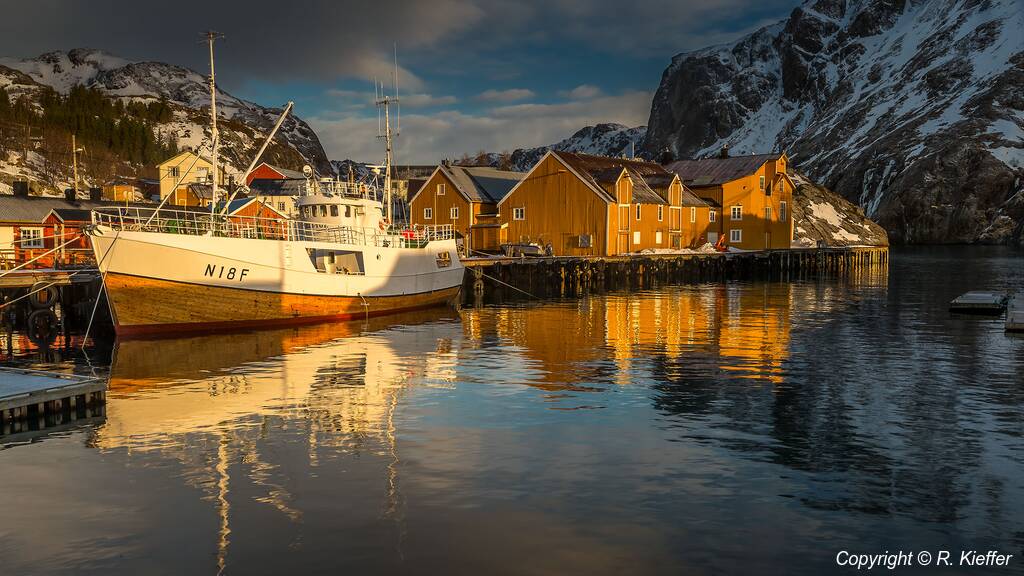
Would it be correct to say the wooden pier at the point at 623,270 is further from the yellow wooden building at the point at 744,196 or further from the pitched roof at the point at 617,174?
the pitched roof at the point at 617,174

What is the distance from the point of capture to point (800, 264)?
301 ft

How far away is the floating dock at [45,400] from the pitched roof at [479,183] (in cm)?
5973

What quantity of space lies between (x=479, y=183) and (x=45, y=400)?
65763 millimetres

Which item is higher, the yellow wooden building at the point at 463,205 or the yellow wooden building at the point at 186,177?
the yellow wooden building at the point at 186,177

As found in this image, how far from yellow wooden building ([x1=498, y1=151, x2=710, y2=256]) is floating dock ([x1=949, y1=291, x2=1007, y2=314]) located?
3207 cm

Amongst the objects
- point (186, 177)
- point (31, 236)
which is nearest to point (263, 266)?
point (31, 236)

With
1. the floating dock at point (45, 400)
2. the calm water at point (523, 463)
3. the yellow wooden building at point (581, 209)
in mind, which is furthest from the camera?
the yellow wooden building at point (581, 209)

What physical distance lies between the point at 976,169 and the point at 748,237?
419 ft

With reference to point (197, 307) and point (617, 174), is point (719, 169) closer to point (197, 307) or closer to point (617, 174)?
point (617, 174)

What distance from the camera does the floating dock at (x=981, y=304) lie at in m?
42.5

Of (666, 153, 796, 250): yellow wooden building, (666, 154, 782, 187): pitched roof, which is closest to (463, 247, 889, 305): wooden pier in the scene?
(666, 153, 796, 250): yellow wooden building

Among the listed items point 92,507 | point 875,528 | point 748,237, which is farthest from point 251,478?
point 748,237

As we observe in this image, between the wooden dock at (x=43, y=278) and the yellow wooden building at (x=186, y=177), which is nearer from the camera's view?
the wooden dock at (x=43, y=278)

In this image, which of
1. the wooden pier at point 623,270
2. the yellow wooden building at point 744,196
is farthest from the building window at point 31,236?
the yellow wooden building at point 744,196
